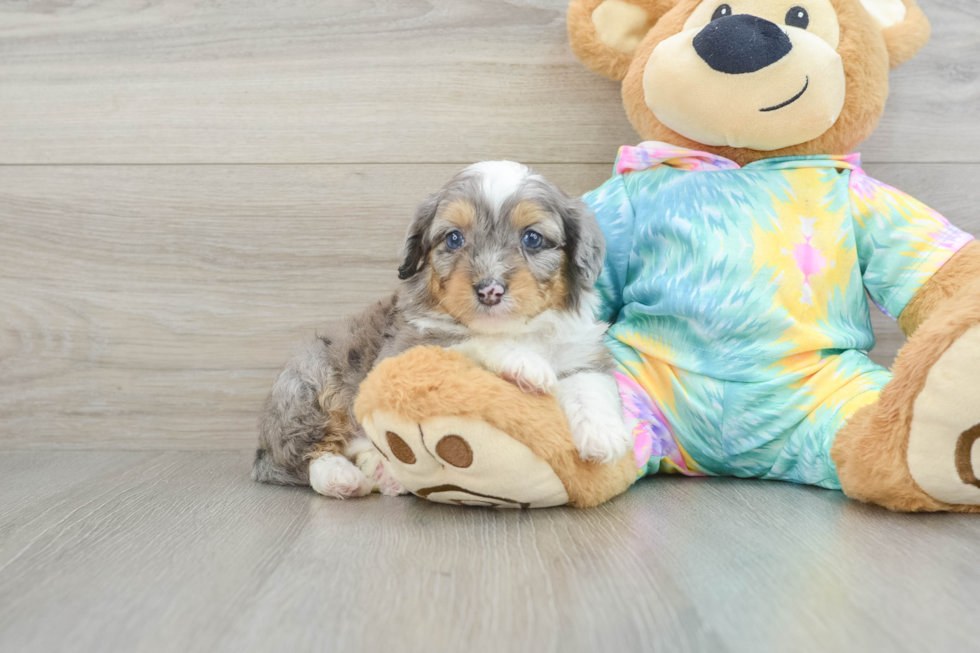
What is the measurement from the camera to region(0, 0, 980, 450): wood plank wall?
2.19 m

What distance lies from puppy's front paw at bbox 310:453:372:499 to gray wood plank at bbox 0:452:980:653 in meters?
0.06

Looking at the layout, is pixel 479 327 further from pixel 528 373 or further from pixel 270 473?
pixel 270 473

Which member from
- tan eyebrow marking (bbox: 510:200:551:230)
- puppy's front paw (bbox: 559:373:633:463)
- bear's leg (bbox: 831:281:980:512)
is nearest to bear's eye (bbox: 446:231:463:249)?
tan eyebrow marking (bbox: 510:200:551:230)

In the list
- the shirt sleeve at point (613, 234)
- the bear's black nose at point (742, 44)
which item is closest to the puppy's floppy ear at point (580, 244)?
the shirt sleeve at point (613, 234)

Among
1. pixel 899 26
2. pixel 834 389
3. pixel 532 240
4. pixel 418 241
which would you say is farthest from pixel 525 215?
pixel 899 26

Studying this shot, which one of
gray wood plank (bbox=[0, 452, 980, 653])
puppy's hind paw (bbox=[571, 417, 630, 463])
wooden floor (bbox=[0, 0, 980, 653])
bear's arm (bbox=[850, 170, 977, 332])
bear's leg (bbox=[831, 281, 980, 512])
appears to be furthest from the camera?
wooden floor (bbox=[0, 0, 980, 653])

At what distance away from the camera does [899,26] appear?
183 centimetres

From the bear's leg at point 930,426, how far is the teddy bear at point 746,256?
0.06ft

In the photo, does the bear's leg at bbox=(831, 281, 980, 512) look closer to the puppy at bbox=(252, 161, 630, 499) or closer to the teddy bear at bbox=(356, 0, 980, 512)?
the teddy bear at bbox=(356, 0, 980, 512)

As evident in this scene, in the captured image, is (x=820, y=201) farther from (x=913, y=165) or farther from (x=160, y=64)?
(x=160, y=64)

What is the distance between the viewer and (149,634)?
98cm

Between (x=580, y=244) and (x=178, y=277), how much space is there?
1.32 meters

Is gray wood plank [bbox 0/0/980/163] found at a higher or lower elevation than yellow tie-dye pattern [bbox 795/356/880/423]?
higher

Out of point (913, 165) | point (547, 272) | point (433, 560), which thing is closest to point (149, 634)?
point (433, 560)
